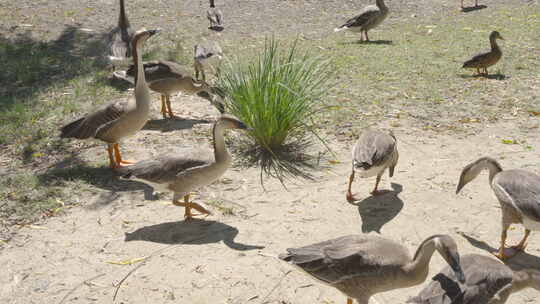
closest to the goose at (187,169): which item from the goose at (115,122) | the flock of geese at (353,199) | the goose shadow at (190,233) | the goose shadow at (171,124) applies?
the flock of geese at (353,199)

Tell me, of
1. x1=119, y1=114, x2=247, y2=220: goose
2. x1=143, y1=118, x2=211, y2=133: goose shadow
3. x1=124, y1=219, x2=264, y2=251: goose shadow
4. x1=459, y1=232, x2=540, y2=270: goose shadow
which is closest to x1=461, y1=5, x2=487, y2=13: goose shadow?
x1=143, y1=118, x2=211, y2=133: goose shadow

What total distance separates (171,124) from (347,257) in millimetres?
5170

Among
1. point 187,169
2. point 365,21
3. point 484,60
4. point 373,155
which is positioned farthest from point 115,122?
point 365,21

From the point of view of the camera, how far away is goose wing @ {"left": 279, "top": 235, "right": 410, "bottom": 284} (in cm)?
411

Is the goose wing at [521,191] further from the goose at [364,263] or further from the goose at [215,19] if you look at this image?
the goose at [215,19]

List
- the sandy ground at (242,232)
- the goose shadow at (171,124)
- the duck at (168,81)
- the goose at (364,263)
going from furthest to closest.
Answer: the duck at (168,81) → the goose shadow at (171,124) → the sandy ground at (242,232) → the goose at (364,263)

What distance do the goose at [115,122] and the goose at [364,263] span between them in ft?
11.3

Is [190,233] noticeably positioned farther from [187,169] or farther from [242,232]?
[187,169]

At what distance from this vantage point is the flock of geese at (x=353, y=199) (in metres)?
3.92

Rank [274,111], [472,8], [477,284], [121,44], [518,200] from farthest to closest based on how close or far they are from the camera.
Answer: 1. [472,8]
2. [121,44]
3. [274,111]
4. [518,200]
5. [477,284]

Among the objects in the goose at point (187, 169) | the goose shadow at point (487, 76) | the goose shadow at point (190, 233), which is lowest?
→ the goose shadow at point (190, 233)

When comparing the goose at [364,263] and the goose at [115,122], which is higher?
the goose at [115,122]

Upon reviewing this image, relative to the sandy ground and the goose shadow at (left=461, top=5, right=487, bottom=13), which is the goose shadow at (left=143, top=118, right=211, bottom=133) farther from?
the goose shadow at (left=461, top=5, right=487, bottom=13)

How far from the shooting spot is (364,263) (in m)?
4.11
